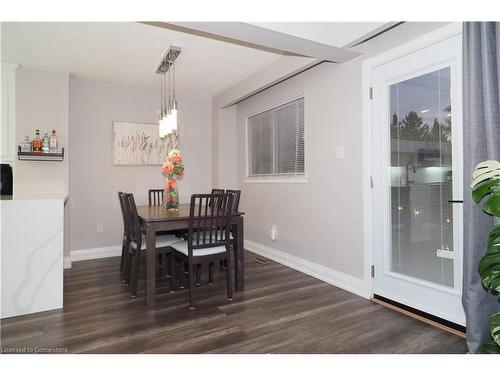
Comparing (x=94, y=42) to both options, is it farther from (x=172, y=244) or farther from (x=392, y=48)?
(x=392, y=48)

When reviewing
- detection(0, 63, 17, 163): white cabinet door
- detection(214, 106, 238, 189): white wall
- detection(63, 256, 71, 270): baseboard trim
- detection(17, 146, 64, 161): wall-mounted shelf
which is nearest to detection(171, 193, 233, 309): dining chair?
detection(63, 256, 71, 270): baseboard trim

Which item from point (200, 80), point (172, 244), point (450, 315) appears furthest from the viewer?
point (200, 80)

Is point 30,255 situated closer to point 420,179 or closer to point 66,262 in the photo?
point 66,262

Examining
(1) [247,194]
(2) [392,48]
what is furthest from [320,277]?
(2) [392,48]

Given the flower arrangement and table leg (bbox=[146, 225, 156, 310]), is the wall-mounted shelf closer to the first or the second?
the flower arrangement

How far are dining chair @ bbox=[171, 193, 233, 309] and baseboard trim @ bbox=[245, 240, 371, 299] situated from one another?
1.11 metres

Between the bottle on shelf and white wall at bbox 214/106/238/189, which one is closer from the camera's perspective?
the bottle on shelf

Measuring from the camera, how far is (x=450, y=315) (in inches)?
90.3

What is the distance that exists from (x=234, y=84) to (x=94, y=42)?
6.72 ft

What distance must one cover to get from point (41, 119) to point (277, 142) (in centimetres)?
301

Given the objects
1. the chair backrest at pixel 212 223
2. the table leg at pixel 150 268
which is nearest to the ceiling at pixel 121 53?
the chair backrest at pixel 212 223

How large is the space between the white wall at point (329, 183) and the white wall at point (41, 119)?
274cm

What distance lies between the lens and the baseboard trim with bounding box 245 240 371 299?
117 inches

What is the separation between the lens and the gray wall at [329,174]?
2.98 m
